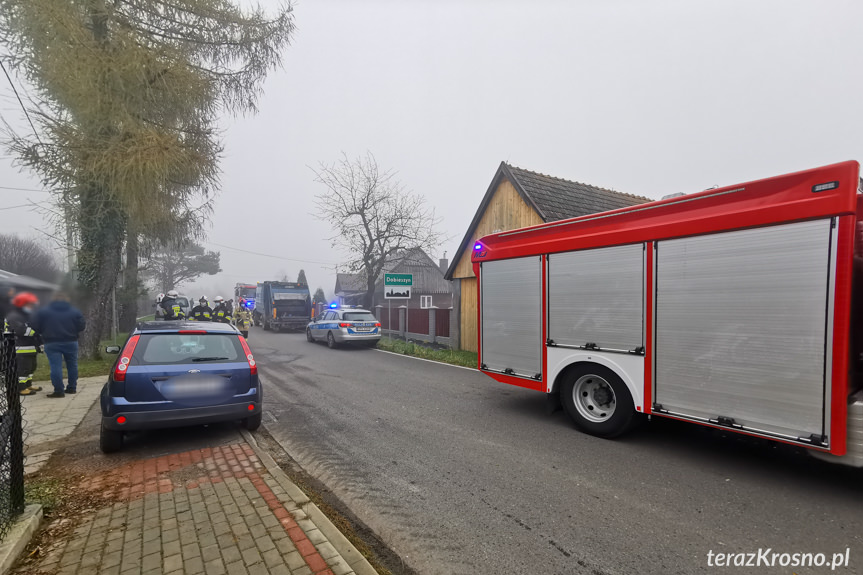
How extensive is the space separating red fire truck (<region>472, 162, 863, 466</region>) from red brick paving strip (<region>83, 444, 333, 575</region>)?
3703 millimetres

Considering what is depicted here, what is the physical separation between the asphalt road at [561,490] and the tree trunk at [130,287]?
28.9 feet

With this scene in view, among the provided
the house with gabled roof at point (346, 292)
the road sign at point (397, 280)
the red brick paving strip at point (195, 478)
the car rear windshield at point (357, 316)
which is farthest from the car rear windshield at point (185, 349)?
the house with gabled roof at point (346, 292)

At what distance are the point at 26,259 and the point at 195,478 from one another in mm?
2477

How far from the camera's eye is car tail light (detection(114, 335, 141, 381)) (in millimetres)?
4203

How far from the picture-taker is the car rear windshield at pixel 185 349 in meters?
4.45

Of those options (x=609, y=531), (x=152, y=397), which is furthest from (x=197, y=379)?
(x=609, y=531)

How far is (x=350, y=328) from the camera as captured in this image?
1485cm

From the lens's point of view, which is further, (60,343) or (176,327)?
(60,343)

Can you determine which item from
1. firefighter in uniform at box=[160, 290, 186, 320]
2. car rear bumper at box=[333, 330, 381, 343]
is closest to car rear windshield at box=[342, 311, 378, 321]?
car rear bumper at box=[333, 330, 381, 343]

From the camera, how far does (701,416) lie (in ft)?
13.4

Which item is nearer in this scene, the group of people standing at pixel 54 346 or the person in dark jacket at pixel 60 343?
the group of people standing at pixel 54 346

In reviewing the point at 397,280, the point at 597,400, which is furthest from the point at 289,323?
the point at 597,400
